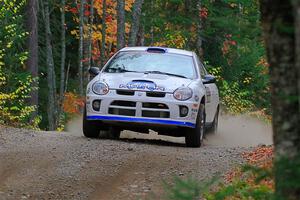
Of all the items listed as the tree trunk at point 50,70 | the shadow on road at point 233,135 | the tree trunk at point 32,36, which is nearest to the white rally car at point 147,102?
the shadow on road at point 233,135

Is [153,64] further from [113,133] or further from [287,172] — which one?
[287,172]

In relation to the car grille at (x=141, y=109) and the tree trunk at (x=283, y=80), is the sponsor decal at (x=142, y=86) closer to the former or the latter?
the car grille at (x=141, y=109)

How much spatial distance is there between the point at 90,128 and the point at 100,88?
2.63ft

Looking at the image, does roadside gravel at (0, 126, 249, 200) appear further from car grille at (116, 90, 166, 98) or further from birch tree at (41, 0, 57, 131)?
birch tree at (41, 0, 57, 131)

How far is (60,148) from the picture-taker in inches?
441

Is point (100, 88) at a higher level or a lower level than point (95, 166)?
higher

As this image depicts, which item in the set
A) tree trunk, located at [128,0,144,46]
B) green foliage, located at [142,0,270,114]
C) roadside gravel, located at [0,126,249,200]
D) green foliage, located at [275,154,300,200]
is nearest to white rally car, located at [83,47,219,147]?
roadside gravel, located at [0,126,249,200]

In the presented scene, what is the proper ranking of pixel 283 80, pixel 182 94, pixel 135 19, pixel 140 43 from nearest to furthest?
pixel 283 80 < pixel 182 94 < pixel 135 19 < pixel 140 43

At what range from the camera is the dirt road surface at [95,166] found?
8688mm

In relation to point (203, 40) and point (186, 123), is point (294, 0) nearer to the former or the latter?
point (186, 123)

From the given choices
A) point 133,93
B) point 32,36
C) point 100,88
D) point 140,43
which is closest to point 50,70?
point 32,36

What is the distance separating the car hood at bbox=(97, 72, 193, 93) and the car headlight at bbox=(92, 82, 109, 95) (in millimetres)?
79

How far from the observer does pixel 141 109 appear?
12062 mm

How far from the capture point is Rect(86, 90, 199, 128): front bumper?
473 inches
